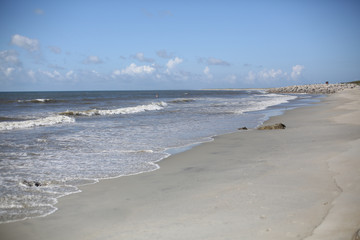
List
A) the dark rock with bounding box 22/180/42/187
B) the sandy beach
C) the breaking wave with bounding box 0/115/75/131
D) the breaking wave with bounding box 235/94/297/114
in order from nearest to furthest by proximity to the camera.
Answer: the sandy beach, the dark rock with bounding box 22/180/42/187, the breaking wave with bounding box 0/115/75/131, the breaking wave with bounding box 235/94/297/114

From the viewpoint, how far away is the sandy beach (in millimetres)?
3994

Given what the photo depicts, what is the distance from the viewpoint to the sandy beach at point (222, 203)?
157 inches

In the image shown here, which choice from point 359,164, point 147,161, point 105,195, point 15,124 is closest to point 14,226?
point 105,195

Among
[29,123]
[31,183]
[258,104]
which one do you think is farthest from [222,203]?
[258,104]

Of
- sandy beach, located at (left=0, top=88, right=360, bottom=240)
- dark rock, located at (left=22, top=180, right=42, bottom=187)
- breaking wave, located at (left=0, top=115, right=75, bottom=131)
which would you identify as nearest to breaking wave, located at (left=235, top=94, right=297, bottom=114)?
breaking wave, located at (left=0, top=115, right=75, bottom=131)

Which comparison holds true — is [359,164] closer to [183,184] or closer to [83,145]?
[183,184]

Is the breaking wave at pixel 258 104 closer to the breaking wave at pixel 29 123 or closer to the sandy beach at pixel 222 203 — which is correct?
the breaking wave at pixel 29 123

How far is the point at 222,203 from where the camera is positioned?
4.98 meters

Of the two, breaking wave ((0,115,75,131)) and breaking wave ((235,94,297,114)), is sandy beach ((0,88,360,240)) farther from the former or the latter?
breaking wave ((235,94,297,114))

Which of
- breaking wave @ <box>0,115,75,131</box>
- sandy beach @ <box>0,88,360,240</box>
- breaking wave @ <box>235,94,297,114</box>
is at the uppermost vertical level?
breaking wave @ <box>235,94,297,114</box>

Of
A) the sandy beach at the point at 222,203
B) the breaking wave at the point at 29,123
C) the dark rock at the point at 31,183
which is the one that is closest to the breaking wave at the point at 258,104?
the breaking wave at the point at 29,123

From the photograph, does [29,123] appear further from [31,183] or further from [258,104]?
[258,104]

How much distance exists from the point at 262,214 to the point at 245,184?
60.8 inches

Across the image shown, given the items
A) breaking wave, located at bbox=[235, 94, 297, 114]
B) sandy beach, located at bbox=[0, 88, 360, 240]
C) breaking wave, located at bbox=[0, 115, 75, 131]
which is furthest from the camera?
breaking wave, located at bbox=[235, 94, 297, 114]
